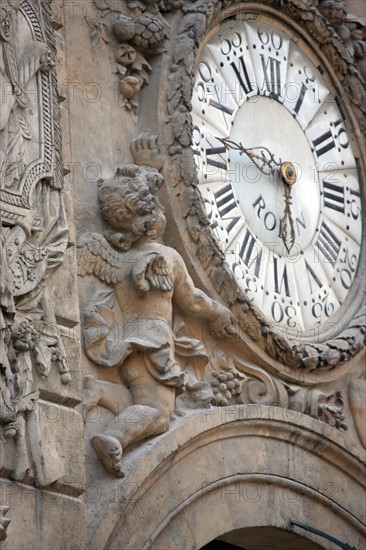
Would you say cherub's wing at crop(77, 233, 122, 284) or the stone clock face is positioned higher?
the stone clock face

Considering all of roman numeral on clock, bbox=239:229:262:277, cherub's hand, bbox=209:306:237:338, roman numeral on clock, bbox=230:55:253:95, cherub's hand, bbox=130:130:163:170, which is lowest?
cherub's hand, bbox=209:306:237:338

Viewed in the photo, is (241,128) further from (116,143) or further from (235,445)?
(235,445)

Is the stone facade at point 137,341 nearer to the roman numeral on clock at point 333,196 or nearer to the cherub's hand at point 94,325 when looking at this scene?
the cherub's hand at point 94,325

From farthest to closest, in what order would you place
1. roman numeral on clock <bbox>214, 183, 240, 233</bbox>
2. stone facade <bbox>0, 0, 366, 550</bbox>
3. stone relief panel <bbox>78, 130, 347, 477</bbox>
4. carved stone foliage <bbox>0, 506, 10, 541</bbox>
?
1. roman numeral on clock <bbox>214, 183, 240, 233</bbox>
2. stone relief panel <bbox>78, 130, 347, 477</bbox>
3. stone facade <bbox>0, 0, 366, 550</bbox>
4. carved stone foliage <bbox>0, 506, 10, 541</bbox>

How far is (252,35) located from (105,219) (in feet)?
4.33

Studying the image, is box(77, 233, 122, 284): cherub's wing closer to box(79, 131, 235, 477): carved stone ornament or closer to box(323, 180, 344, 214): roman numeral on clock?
box(79, 131, 235, 477): carved stone ornament

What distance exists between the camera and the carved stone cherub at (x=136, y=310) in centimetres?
600

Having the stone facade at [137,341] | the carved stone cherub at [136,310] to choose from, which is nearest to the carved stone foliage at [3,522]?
the stone facade at [137,341]

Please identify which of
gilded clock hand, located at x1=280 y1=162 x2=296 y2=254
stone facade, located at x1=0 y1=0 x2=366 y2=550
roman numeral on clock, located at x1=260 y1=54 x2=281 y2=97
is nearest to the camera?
stone facade, located at x1=0 y1=0 x2=366 y2=550

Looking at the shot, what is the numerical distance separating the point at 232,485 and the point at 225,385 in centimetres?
35

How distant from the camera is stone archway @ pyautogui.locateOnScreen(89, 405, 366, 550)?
19.3 ft

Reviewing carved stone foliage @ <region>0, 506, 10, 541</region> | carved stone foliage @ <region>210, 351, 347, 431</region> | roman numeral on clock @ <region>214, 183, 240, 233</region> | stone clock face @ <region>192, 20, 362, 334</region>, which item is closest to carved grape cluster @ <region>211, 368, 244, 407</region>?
carved stone foliage @ <region>210, 351, 347, 431</region>

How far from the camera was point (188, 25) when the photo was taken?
22.3 feet

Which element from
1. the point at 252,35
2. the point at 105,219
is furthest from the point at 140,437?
the point at 252,35
